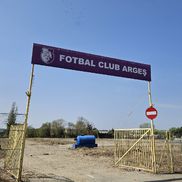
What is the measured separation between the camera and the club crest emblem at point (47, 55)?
9.23 m

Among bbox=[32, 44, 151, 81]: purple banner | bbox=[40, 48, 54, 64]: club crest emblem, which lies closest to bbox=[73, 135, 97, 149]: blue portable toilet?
bbox=[32, 44, 151, 81]: purple banner

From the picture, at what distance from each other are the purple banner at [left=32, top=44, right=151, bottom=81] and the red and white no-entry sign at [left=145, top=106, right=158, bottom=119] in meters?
1.65

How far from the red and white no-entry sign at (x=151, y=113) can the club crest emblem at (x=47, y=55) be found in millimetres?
5083

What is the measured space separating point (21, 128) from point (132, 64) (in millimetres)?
5995

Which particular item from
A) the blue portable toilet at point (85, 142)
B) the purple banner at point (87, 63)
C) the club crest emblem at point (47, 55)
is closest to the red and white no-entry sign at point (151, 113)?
the purple banner at point (87, 63)

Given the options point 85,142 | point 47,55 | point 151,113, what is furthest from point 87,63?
point 85,142

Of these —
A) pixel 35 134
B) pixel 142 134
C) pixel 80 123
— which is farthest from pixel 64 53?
pixel 80 123

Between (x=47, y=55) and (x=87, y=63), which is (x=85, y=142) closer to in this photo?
(x=87, y=63)

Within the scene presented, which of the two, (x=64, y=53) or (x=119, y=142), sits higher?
(x=64, y=53)

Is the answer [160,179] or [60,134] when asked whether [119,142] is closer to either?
[160,179]

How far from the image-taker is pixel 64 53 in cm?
970

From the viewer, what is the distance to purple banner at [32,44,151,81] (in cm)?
926

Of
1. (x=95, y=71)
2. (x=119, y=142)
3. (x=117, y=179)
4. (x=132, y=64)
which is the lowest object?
(x=117, y=179)

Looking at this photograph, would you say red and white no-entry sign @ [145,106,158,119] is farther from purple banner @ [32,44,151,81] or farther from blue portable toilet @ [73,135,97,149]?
blue portable toilet @ [73,135,97,149]
